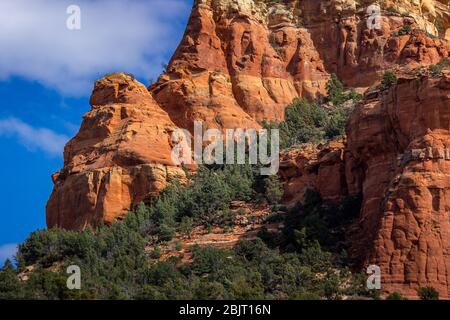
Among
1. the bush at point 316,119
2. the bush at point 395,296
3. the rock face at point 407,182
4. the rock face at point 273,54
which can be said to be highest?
the rock face at point 273,54

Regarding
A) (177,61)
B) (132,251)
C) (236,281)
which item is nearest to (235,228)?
(132,251)

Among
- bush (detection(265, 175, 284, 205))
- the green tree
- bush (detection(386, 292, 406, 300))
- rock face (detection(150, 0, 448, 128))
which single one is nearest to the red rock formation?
bush (detection(265, 175, 284, 205))

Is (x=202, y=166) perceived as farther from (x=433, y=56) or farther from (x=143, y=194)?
(x=433, y=56)

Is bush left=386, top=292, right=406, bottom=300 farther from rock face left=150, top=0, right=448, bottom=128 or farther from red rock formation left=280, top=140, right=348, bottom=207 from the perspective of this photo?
rock face left=150, top=0, right=448, bottom=128

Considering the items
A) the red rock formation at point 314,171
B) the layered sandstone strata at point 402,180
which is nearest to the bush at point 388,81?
the layered sandstone strata at point 402,180

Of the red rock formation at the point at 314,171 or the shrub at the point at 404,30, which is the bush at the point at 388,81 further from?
the shrub at the point at 404,30

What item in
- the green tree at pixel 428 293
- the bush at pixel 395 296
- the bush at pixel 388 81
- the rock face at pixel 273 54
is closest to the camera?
the bush at pixel 395 296

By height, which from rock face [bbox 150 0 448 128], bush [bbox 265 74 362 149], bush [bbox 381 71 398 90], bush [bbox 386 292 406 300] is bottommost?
bush [bbox 386 292 406 300]

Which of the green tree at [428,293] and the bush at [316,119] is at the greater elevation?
the bush at [316,119]

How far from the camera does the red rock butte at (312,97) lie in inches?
2707

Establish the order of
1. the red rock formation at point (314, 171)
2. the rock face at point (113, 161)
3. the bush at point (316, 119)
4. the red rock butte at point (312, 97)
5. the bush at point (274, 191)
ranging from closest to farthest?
the red rock butte at point (312, 97)
the red rock formation at point (314, 171)
the bush at point (274, 191)
the rock face at point (113, 161)
the bush at point (316, 119)

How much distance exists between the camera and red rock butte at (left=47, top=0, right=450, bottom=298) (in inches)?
2707

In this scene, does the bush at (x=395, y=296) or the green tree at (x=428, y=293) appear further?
the green tree at (x=428, y=293)

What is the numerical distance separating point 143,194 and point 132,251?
1082cm
